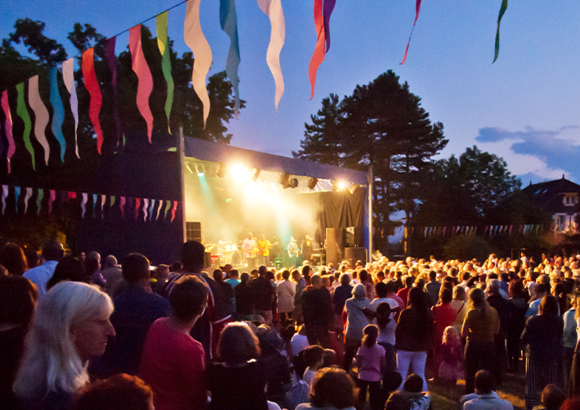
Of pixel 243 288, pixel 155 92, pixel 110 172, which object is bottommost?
pixel 243 288

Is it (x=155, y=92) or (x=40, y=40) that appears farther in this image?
(x=155, y=92)

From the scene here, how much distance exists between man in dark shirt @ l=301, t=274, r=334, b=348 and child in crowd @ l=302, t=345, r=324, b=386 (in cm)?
134

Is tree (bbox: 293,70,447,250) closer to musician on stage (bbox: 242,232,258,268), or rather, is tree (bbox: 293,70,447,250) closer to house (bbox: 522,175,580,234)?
house (bbox: 522,175,580,234)

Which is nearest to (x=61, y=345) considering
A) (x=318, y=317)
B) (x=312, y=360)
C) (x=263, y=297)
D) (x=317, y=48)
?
(x=312, y=360)

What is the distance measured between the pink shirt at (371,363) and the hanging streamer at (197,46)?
262cm

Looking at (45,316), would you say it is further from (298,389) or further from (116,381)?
(298,389)

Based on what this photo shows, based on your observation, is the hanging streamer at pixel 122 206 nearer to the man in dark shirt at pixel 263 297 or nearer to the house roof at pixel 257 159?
the house roof at pixel 257 159

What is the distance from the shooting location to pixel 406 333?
381 centimetres

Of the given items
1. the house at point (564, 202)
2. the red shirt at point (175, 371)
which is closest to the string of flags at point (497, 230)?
the house at point (564, 202)

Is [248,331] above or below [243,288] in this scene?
above

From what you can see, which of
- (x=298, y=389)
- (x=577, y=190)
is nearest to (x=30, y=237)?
(x=298, y=389)

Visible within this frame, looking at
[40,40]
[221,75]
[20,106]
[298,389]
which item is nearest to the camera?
[298,389]

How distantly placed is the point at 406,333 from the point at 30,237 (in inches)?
490

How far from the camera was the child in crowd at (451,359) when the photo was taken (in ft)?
14.7
